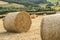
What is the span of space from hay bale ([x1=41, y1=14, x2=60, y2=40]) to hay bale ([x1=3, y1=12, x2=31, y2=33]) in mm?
3578

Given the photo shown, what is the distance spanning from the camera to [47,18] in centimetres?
443

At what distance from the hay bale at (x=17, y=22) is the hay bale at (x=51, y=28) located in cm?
358

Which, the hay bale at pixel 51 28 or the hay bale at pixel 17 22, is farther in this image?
the hay bale at pixel 17 22

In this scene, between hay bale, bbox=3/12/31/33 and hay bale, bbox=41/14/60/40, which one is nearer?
hay bale, bbox=41/14/60/40

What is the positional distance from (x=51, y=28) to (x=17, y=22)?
398cm

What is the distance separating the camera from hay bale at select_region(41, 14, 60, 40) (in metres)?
4.10

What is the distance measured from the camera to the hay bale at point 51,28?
161 inches

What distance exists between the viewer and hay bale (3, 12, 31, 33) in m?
7.91

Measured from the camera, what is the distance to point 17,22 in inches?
317

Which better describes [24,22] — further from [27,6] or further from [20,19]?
[27,6]

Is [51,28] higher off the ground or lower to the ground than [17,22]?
higher

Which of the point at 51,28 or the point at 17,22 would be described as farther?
the point at 17,22

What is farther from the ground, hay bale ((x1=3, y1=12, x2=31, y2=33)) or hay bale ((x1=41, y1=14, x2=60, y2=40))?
hay bale ((x1=41, y1=14, x2=60, y2=40))

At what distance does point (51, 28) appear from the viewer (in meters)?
4.19
